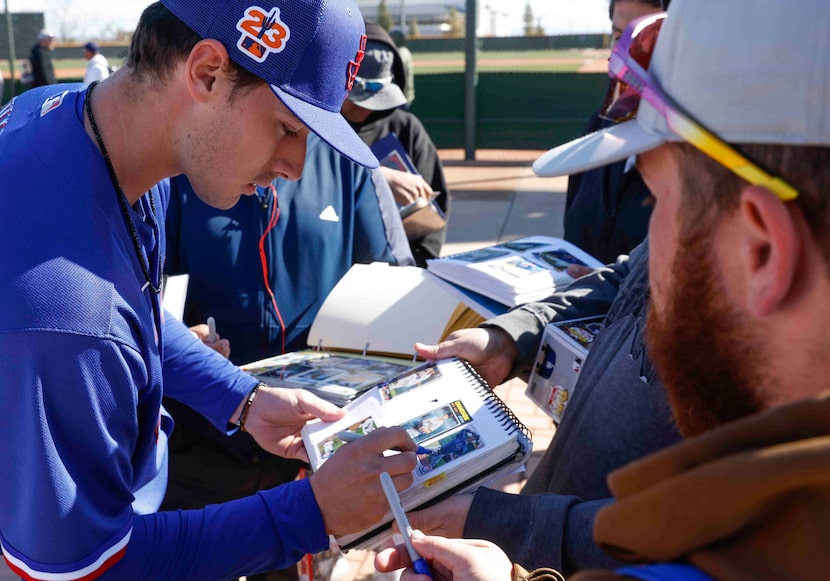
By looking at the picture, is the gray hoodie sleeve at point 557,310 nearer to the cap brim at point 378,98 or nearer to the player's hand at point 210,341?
the player's hand at point 210,341

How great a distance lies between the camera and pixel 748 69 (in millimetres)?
900

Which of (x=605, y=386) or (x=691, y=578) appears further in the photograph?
(x=605, y=386)

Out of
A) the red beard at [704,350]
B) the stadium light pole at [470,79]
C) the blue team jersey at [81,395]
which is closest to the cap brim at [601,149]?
the red beard at [704,350]

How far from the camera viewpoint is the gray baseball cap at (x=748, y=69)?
2.83ft

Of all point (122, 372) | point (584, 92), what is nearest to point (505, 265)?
point (122, 372)

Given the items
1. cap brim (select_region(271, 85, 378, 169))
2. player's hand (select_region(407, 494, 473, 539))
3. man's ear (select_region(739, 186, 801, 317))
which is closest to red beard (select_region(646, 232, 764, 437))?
man's ear (select_region(739, 186, 801, 317))

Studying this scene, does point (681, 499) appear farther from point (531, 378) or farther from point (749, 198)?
point (531, 378)

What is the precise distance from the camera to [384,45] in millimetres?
4316

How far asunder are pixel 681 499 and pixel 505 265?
1.73 meters

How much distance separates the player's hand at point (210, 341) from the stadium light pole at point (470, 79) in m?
10.2

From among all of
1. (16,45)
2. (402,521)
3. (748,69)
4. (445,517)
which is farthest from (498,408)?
(16,45)

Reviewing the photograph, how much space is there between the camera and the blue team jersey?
1.39 m

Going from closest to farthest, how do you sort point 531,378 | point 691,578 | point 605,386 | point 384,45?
point 691,578
point 605,386
point 531,378
point 384,45

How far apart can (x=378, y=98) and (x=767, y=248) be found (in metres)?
3.42
